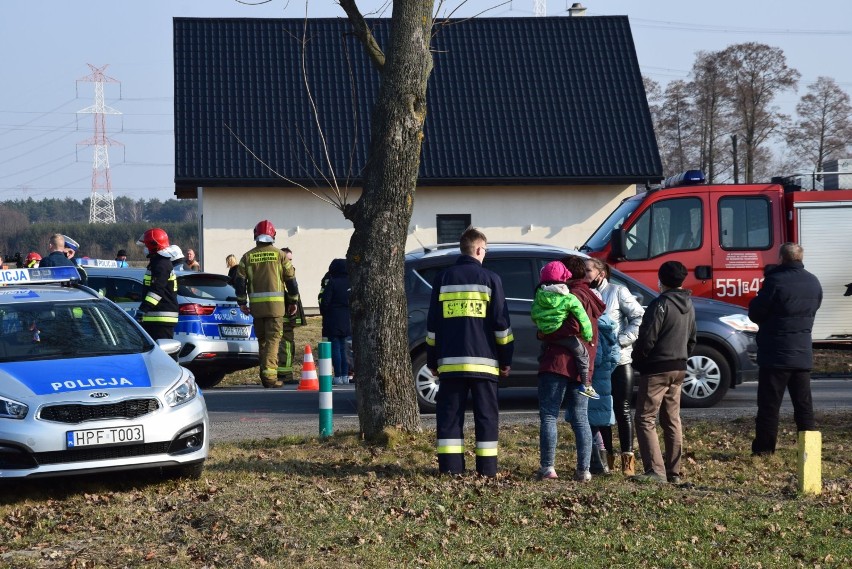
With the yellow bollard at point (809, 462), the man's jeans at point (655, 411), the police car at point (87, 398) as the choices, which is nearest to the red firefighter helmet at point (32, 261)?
the police car at point (87, 398)

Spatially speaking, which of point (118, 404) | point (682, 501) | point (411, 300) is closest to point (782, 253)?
point (682, 501)

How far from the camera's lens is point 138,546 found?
277 inches

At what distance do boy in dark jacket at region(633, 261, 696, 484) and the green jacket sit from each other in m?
0.53

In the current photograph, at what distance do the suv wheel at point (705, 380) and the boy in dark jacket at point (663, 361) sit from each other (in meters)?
4.19

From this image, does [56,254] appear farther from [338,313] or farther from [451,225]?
[451,225]

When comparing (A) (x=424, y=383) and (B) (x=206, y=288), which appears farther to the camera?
(B) (x=206, y=288)

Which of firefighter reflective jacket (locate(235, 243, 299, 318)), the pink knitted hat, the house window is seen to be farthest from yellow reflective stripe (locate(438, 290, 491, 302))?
the house window

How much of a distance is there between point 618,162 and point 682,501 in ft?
73.0

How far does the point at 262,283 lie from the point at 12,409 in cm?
723

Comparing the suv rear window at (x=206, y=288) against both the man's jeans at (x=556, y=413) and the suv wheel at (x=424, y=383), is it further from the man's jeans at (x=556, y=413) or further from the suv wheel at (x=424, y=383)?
the man's jeans at (x=556, y=413)

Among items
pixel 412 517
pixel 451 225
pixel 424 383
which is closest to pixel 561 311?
pixel 412 517

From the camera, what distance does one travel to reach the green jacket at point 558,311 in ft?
28.5

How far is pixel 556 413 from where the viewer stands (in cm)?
888

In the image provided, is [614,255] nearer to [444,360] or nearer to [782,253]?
[782,253]
